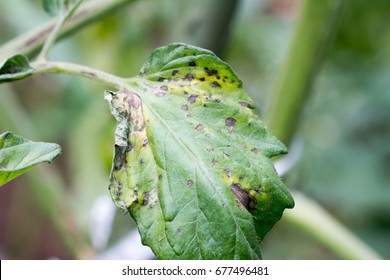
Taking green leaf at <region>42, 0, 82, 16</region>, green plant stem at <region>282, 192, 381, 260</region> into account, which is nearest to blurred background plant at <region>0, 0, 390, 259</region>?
green plant stem at <region>282, 192, 381, 260</region>

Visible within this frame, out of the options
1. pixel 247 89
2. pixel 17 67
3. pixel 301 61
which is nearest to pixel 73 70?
pixel 17 67

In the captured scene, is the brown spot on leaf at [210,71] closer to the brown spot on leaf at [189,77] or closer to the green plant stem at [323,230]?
the brown spot on leaf at [189,77]

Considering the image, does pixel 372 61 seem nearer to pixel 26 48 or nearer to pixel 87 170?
pixel 87 170

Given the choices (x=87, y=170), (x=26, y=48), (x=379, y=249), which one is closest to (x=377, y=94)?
(x=379, y=249)

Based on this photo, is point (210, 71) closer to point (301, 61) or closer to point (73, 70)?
point (73, 70)

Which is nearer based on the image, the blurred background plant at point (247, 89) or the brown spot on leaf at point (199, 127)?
the brown spot on leaf at point (199, 127)

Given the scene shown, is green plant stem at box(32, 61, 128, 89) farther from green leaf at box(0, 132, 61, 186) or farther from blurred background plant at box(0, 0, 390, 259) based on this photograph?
blurred background plant at box(0, 0, 390, 259)

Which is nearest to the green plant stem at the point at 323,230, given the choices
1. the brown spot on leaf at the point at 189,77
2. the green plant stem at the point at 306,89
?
the green plant stem at the point at 306,89
